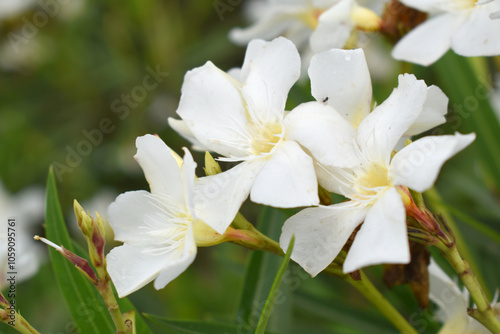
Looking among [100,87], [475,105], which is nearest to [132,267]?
[475,105]

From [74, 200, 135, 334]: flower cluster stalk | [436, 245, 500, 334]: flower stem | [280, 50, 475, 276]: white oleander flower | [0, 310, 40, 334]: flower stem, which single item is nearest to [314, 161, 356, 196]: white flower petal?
[280, 50, 475, 276]: white oleander flower

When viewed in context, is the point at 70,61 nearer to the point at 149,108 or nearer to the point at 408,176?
the point at 149,108

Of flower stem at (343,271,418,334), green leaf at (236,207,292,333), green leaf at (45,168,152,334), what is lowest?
green leaf at (236,207,292,333)

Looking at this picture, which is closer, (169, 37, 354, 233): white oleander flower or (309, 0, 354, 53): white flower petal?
(169, 37, 354, 233): white oleander flower

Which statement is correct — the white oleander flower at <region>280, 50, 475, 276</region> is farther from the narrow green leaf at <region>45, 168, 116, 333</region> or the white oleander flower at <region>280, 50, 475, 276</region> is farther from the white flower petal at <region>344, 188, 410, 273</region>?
the narrow green leaf at <region>45, 168, 116, 333</region>

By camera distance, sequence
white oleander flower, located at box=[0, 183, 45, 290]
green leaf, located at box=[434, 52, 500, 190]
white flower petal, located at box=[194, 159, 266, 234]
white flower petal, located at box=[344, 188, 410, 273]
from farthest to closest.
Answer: white oleander flower, located at box=[0, 183, 45, 290]
green leaf, located at box=[434, 52, 500, 190]
white flower petal, located at box=[194, 159, 266, 234]
white flower petal, located at box=[344, 188, 410, 273]

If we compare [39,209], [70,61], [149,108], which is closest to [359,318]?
[39,209]
